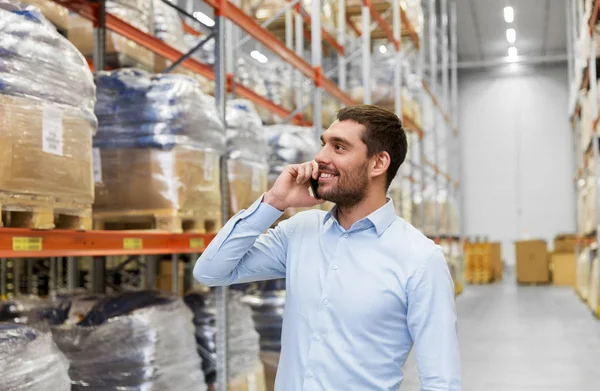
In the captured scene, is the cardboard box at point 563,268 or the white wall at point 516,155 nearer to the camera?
the cardboard box at point 563,268

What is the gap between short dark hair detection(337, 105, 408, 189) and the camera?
2363 mm

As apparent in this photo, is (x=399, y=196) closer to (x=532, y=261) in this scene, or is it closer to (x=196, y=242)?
(x=196, y=242)

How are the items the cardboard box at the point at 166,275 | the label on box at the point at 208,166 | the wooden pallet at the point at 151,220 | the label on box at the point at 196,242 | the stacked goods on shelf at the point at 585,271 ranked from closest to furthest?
the wooden pallet at the point at 151,220 → the label on box at the point at 196,242 → the label on box at the point at 208,166 → the cardboard box at the point at 166,275 → the stacked goods on shelf at the point at 585,271

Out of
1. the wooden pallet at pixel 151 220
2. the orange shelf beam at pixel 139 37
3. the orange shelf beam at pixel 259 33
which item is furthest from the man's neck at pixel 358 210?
the orange shelf beam at pixel 139 37

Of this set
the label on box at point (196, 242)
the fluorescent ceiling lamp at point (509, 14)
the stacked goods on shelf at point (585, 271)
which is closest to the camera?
the label on box at point (196, 242)

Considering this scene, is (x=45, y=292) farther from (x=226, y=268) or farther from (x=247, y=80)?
(x=226, y=268)

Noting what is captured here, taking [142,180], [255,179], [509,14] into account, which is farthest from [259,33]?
[509,14]

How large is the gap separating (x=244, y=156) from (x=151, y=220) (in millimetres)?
1182

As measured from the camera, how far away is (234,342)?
4.93 metres

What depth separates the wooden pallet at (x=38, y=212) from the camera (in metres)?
2.82

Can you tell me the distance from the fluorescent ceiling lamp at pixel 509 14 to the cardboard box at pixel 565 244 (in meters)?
6.91

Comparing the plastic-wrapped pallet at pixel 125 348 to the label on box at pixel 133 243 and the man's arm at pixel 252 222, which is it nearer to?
the label on box at pixel 133 243

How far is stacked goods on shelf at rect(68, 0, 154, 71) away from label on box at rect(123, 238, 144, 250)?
2.18 metres

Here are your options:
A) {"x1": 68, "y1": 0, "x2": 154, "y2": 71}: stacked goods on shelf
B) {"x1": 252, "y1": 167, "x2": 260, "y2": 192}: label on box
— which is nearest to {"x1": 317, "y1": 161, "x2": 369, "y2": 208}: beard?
{"x1": 252, "y1": 167, "x2": 260, "y2": 192}: label on box
